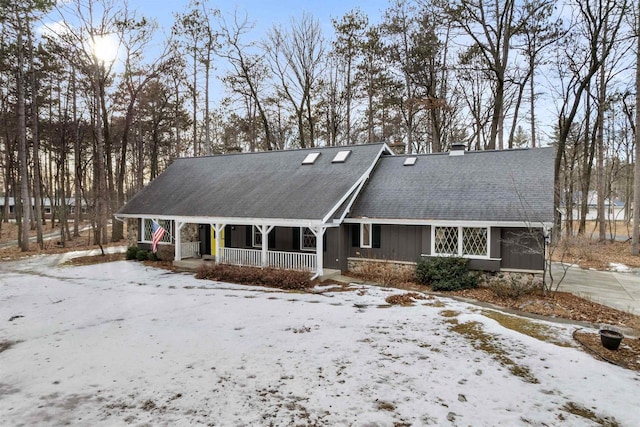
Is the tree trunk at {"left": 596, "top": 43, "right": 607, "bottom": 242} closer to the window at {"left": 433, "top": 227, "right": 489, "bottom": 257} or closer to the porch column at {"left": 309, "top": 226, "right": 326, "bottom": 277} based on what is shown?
the window at {"left": 433, "top": 227, "right": 489, "bottom": 257}

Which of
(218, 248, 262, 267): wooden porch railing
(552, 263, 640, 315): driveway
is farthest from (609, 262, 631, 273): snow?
(218, 248, 262, 267): wooden porch railing

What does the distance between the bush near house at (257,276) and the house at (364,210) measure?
931mm

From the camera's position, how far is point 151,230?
655 inches

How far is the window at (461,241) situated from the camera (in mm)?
11305

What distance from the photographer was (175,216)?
48.1 ft

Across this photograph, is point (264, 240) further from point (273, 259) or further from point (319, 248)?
point (319, 248)

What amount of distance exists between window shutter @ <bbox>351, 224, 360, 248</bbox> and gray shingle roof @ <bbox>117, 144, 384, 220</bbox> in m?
1.33

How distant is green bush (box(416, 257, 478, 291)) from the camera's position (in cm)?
1095

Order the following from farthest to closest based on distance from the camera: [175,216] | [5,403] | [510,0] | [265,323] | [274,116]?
[274,116], [510,0], [175,216], [265,323], [5,403]

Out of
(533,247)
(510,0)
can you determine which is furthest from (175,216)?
(510,0)

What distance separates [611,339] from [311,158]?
11934 millimetres

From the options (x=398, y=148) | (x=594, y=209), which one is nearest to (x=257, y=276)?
(x=398, y=148)

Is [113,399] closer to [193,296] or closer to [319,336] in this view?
[319,336]

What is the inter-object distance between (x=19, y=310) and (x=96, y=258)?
8.52 meters
